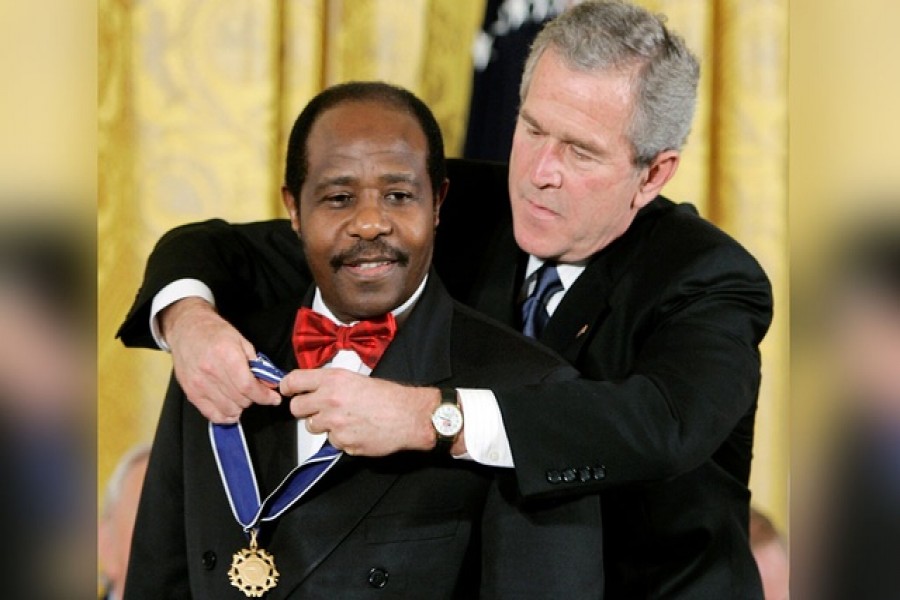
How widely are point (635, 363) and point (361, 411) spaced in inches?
19.1

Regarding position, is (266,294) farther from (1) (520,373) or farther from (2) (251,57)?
(2) (251,57)

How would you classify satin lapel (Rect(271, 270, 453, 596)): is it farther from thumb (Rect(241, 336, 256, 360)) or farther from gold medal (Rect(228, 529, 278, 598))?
thumb (Rect(241, 336, 256, 360))

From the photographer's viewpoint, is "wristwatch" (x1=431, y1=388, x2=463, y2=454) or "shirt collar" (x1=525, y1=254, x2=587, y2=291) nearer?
"wristwatch" (x1=431, y1=388, x2=463, y2=454)

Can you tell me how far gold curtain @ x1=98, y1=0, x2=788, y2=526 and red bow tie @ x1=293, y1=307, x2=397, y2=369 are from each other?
0.87 m

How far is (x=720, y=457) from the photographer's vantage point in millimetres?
1854

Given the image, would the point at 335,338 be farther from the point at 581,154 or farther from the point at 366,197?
the point at 581,154

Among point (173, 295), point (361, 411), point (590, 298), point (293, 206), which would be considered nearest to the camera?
point (361, 411)

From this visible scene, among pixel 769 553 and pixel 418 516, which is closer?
pixel 418 516

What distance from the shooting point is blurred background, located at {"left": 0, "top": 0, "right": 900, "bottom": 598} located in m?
1.91

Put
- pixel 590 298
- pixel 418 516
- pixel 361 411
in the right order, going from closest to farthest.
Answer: pixel 361 411, pixel 418 516, pixel 590 298

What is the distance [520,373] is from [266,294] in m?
0.49

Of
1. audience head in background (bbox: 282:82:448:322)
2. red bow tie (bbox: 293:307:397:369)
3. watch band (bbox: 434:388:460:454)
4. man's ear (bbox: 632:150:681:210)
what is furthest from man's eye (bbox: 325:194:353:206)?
man's ear (bbox: 632:150:681:210)

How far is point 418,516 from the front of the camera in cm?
147

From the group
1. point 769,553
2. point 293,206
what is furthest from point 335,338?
point 769,553
